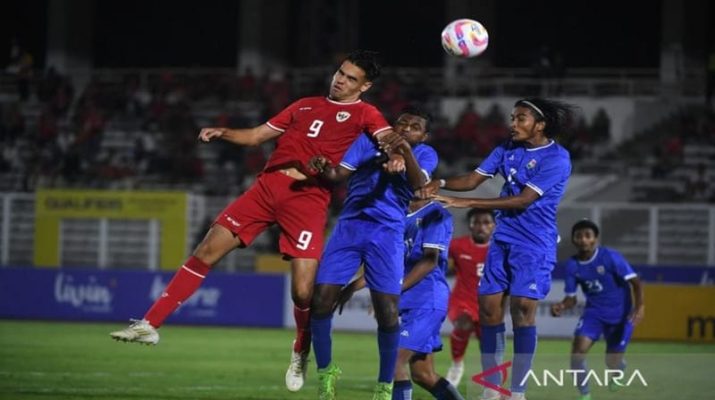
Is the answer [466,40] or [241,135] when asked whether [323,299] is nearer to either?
[241,135]

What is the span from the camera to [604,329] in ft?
46.0

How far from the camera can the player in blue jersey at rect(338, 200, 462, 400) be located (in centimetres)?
1057

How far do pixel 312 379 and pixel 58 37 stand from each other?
25.2 m

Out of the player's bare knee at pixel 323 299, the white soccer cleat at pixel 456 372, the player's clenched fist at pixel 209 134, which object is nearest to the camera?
the player's bare knee at pixel 323 299

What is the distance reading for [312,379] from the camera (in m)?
15.3

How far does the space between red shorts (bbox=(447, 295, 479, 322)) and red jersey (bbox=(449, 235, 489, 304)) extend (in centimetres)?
3

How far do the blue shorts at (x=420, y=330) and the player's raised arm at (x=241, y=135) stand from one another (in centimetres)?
178

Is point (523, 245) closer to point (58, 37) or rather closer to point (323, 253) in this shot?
point (323, 253)

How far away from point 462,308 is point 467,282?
0.34 m

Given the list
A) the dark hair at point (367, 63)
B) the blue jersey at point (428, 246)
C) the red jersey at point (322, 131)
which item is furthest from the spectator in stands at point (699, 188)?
the red jersey at point (322, 131)

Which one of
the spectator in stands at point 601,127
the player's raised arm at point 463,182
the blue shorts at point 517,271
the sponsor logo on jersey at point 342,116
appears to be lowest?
the blue shorts at point 517,271

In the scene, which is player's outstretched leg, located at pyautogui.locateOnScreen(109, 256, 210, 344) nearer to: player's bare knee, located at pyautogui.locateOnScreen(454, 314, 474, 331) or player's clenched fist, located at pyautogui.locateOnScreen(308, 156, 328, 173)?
player's clenched fist, located at pyautogui.locateOnScreen(308, 156, 328, 173)

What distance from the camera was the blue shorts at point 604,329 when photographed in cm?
1395

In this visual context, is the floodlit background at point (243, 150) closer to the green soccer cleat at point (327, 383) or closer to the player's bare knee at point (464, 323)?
the player's bare knee at point (464, 323)
